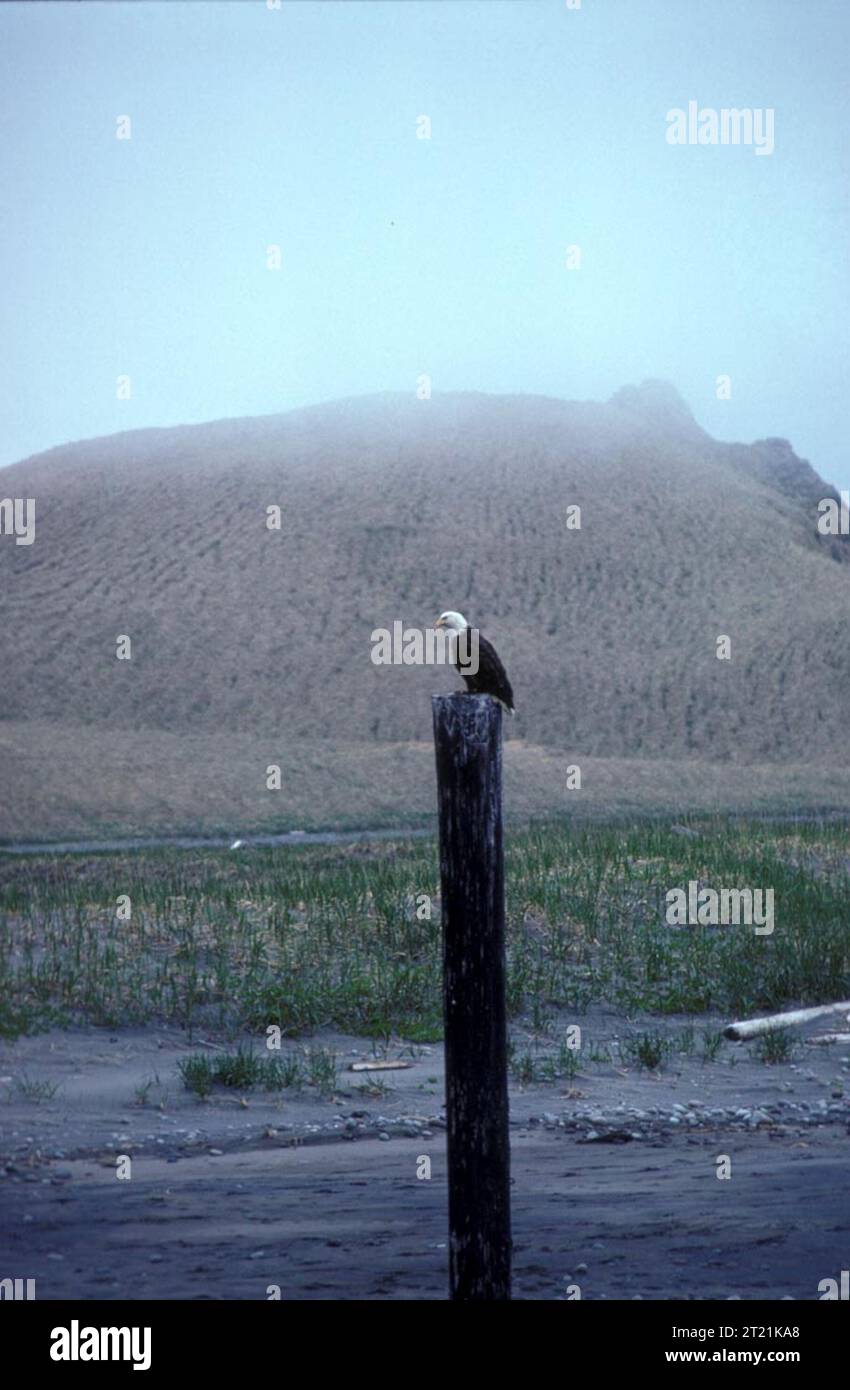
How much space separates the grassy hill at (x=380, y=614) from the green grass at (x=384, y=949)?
2041 cm

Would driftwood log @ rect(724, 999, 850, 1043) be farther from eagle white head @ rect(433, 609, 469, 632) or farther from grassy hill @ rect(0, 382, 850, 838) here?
grassy hill @ rect(0, 382, 850, 838)

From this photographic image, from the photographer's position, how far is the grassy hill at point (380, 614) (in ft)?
175

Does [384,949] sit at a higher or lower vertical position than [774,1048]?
higher

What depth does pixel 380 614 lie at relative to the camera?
83875mm

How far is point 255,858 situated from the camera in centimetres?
2786

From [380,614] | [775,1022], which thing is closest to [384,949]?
[775,1022]

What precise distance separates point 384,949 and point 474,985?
10.2m

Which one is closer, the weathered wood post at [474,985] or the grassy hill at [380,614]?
the weathered wood post at [474,985]

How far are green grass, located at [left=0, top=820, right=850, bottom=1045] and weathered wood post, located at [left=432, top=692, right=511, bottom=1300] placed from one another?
617 cm

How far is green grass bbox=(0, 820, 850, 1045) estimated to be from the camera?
1426 centimetres

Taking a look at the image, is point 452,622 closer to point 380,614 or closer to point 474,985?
point 474,985

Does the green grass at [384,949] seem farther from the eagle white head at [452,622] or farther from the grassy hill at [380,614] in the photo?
the grassy hill at [380,614]

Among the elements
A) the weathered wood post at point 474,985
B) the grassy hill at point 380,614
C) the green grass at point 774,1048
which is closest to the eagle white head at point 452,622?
the green grass at point 774,1048
